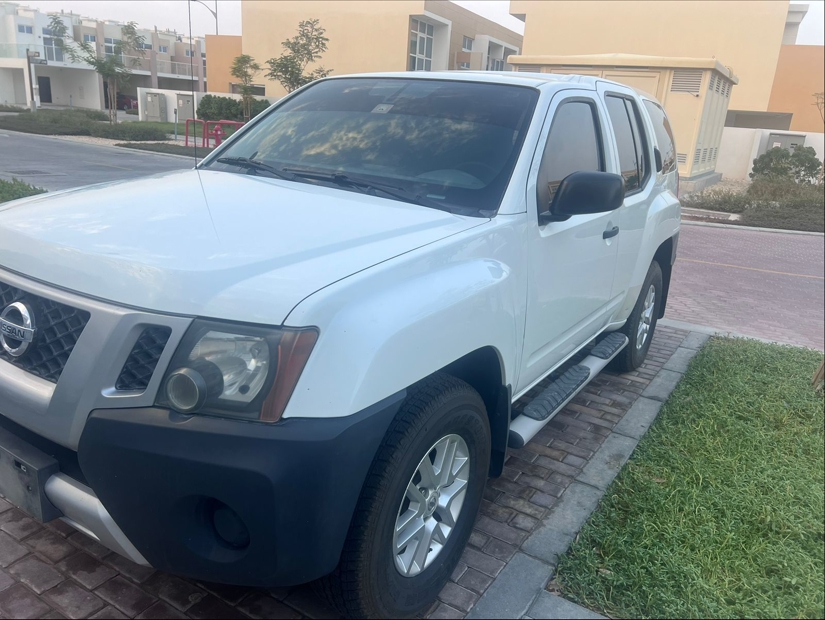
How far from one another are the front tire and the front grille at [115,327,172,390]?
0.71 metres

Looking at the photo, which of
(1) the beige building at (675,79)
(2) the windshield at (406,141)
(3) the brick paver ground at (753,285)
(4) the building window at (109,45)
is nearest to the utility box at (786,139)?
(1) the beige building at (675,79)

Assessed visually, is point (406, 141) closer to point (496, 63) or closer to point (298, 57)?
point (298, 57)

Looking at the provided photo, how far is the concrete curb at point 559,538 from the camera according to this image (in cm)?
257


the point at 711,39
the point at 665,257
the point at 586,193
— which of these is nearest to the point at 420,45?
the point at 711,39

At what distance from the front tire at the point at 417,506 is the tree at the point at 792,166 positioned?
21193 millimetres

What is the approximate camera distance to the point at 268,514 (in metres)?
1.85

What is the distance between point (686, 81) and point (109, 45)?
16267mm

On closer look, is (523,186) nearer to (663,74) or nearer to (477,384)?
(477,384)

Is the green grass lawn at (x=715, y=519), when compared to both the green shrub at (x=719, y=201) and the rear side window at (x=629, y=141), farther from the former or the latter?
the green shrub at (x=719, y=201)

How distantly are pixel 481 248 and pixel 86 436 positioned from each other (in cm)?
147

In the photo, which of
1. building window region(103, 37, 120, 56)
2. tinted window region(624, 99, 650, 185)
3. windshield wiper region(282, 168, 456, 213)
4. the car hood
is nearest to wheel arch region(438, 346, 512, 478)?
the car hood

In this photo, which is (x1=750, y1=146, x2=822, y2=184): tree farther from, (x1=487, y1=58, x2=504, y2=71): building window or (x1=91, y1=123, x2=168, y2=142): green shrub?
(x1=487, y1=58, x2=504, y2=71): building window

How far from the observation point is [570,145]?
3529 millimetres

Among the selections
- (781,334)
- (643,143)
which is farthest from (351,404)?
(781,334)
